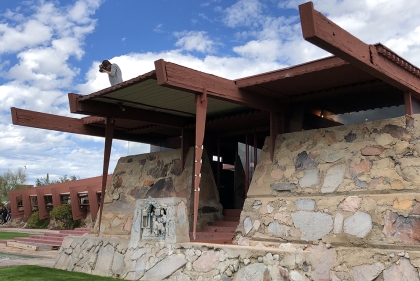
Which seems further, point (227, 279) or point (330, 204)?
point (330, 204)

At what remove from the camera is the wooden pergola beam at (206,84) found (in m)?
6.98

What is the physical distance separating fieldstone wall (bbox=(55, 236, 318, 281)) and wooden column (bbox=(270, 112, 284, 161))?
325 centimetres

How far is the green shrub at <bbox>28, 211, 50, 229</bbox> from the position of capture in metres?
23.0

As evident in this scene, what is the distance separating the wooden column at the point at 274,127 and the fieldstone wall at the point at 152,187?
7.89 feet

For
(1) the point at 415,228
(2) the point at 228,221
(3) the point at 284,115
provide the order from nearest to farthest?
(1) the point at 415,228
(3) the point at 284,115
(2) the point at 228,221

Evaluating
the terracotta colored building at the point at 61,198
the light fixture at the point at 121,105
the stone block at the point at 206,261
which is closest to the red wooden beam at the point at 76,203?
the terracotta colored building at the point at 61,198

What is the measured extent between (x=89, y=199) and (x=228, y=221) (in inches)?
409

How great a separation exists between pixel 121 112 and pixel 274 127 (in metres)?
3.33

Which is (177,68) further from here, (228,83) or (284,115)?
(284,115)

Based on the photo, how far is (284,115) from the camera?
30.6 feet

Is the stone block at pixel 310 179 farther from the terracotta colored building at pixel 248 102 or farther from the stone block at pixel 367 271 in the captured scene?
the stone block at pixel 367 271

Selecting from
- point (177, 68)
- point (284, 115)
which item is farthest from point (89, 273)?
point (284, 115)

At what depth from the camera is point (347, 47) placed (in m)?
5.41

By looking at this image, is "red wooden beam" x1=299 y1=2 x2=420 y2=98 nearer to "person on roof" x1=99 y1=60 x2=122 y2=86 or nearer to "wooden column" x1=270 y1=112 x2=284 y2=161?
"wooden column" x1=270 y1=112 x2=284 y2=161
